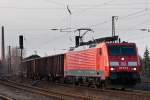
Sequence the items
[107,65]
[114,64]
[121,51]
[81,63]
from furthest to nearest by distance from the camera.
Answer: [81,63], [121,51], [114,64], [107,65]

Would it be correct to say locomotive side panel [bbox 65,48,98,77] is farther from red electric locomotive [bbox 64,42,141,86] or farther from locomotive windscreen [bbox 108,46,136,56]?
locomotive windscreen [bbox 108,46,136,56]

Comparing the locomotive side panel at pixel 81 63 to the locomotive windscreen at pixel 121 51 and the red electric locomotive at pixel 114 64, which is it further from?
the locomotive windscreen at pixel 121 51

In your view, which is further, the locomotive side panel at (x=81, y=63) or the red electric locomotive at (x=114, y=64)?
the locomotive side panel at (x=81, y=63)

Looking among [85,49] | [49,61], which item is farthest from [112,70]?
[49,61]

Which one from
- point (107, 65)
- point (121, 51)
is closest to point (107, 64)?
point (107, 65)

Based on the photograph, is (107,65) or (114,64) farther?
(114,64)

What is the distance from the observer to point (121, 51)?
3416cm

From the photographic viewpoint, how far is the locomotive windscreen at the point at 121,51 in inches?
1335

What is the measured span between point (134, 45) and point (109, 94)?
7106 mm

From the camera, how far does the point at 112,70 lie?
32.8 m

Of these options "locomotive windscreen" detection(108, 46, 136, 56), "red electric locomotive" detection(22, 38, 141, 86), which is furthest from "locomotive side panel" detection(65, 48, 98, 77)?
"locomotive windscreen" detection(108, 46, 136, 56)

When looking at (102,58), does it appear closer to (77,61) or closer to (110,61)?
(110,61)

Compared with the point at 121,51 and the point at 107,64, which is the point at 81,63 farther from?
the point at 107,64

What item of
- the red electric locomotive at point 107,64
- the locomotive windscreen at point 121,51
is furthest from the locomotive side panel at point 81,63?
the locomotive windscreen at point 121,51
